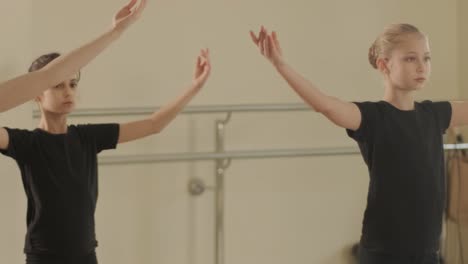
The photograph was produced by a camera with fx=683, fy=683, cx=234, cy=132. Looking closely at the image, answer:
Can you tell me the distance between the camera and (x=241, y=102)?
2338 millimetres

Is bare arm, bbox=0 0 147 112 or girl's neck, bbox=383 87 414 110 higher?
bare arm, bbox=0 0 147 112

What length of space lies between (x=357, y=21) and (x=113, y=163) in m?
1.02

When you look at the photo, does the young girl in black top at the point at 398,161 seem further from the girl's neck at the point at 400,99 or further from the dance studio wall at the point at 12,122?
the dance studio wall at the point at 12,122

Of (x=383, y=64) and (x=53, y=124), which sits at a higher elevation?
(x=383, y=64)

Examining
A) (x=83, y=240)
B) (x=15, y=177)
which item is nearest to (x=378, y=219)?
(x=83, y=240)

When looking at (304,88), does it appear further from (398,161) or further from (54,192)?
(54,192)

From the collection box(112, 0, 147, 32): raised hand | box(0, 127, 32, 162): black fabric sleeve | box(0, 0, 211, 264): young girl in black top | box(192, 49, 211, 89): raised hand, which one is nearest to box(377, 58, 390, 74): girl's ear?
box(192, 49, 211, 89): raised hand

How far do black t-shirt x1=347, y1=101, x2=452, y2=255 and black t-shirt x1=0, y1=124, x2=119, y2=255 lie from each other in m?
0.61

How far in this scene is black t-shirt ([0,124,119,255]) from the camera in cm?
146

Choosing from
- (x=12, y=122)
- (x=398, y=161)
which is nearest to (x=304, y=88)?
(x=398, y=161)

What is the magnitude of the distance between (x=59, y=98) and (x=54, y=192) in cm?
21

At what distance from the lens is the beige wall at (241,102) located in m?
2.22

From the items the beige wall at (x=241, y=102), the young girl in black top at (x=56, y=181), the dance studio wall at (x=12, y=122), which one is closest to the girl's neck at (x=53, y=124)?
the young girl in black top at (x=56, y=181)

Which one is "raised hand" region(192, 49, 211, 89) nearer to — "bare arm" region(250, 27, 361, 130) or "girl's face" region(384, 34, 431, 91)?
"bare arm" region(250, 27, 361, 130)
